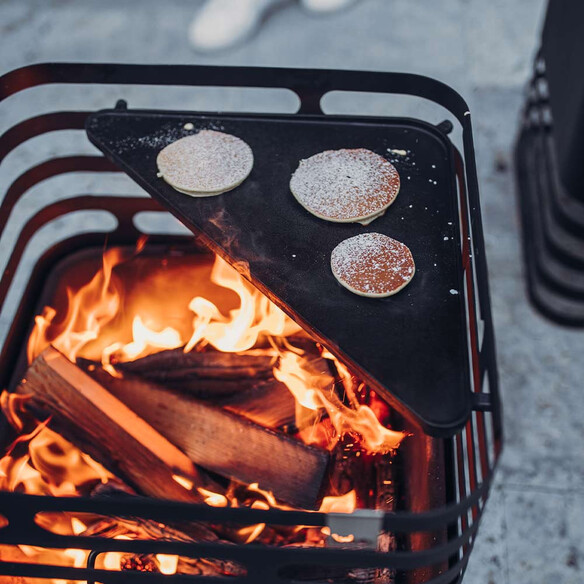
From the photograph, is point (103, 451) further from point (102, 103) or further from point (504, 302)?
point (102, 103)

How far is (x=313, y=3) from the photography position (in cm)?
353

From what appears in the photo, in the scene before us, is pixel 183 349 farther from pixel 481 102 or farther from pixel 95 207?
pixel 481 102

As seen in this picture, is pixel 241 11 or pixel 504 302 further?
pixel 241 11

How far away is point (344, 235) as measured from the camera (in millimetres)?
1424

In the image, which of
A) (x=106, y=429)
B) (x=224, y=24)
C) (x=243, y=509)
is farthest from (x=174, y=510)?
(x=224, y=24)

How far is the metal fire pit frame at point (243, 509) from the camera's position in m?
1.03

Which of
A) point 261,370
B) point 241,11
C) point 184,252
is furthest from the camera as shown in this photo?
point 241,11

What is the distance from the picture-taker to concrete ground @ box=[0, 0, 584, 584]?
6.48 ft

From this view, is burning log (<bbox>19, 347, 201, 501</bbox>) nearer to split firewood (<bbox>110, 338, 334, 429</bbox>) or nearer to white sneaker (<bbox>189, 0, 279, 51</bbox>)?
split firewood (<bbox>110, 338, 334, 429</bbox>)

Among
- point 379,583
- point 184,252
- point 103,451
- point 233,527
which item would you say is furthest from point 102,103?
point 379,583

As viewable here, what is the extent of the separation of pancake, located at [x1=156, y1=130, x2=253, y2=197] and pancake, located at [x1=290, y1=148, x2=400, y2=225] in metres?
0.13

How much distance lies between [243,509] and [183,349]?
67 cm

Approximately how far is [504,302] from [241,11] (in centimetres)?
199

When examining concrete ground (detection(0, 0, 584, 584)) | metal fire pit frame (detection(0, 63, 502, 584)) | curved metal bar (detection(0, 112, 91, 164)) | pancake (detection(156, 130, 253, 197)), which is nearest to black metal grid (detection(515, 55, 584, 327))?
concrete ground (detection(0, 0, 584, 584))
